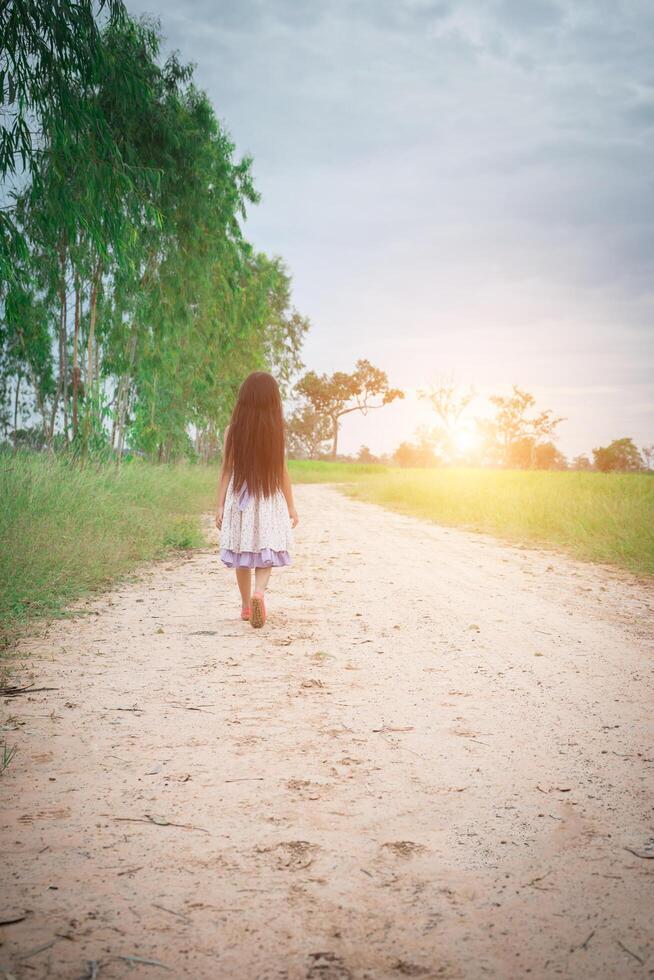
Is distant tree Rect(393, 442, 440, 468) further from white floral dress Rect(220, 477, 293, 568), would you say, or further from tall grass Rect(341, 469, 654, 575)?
white floral dress Rect(220, 477, 293, 568)

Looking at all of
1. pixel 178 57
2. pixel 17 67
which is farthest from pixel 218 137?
pixel 17 67

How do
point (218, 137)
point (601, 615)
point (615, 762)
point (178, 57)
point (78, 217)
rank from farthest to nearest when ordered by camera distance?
point (218, 137)
point (178, 57)
point (78, 217)
point (601, 615)
point (615, 762)

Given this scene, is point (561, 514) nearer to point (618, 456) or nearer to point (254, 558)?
point (254, 558)

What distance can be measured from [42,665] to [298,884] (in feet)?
8.30

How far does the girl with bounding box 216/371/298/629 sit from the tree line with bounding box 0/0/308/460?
2.77m

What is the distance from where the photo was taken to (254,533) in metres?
4.94

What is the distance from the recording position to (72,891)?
1780mm

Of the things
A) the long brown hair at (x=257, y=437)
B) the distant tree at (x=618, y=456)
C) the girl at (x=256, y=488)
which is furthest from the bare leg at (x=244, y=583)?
the distant tree at (x=618, y=456)

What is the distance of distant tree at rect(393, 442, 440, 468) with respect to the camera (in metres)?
71.4

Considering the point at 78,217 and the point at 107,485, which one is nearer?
the point at 78,217

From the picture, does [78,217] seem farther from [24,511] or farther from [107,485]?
[107,485]

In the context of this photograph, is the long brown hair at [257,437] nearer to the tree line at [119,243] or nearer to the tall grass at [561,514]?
the tree line at [119,243]

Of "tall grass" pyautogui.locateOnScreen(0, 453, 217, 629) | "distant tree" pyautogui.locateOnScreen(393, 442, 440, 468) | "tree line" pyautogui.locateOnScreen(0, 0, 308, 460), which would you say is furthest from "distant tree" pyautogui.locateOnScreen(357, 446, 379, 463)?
"tall grass" pyautogui.locateOnScreen(0, 453, 217, 629)

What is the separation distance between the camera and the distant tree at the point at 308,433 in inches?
2559
